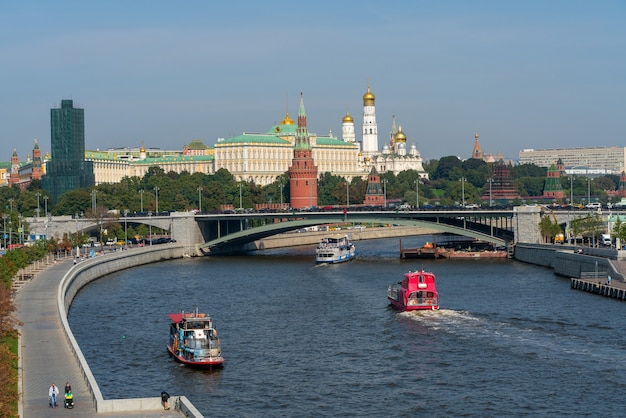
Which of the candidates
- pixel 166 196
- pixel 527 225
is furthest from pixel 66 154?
pixel 527 225

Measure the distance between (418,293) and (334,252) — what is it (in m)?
35.6

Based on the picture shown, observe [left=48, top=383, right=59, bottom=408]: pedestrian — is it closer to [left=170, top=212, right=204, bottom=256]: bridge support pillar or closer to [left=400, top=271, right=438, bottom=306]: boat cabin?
[left=400, top=271, right=438, bottom=306]: boat cabin

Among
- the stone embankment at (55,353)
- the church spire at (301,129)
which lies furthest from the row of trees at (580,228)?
the church spire at (301,129)

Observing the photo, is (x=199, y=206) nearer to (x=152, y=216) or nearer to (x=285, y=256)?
(x=152, y=216)

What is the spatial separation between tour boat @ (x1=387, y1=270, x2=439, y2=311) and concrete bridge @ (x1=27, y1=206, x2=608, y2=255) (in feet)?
121

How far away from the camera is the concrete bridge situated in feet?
341

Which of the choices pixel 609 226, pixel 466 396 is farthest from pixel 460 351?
pixel 609 226

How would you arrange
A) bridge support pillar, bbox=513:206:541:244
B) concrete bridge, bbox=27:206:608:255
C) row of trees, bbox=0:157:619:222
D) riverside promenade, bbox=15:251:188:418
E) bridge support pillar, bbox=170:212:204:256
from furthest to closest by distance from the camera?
1. row of trees, bbox=0:157:619:222
2. bridge support pillar, bbox=170:212:204:256
3. concrete bridge, bbox=27:206:608:255
4. bridge support pillar, bbox=513:206:541:244
5. riverside promenade, bbox=15:251:188:418

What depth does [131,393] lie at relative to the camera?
144 ft

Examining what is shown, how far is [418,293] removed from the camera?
64.6 metres

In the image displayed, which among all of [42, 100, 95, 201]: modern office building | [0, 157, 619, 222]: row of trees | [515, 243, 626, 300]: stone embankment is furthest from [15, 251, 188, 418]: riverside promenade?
[42, 100, 95, 201]: modern office building

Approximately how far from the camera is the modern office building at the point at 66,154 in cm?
17688

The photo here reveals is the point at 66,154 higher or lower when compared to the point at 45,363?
higher

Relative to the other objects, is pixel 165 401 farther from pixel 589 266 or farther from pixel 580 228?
pixel 580 228
